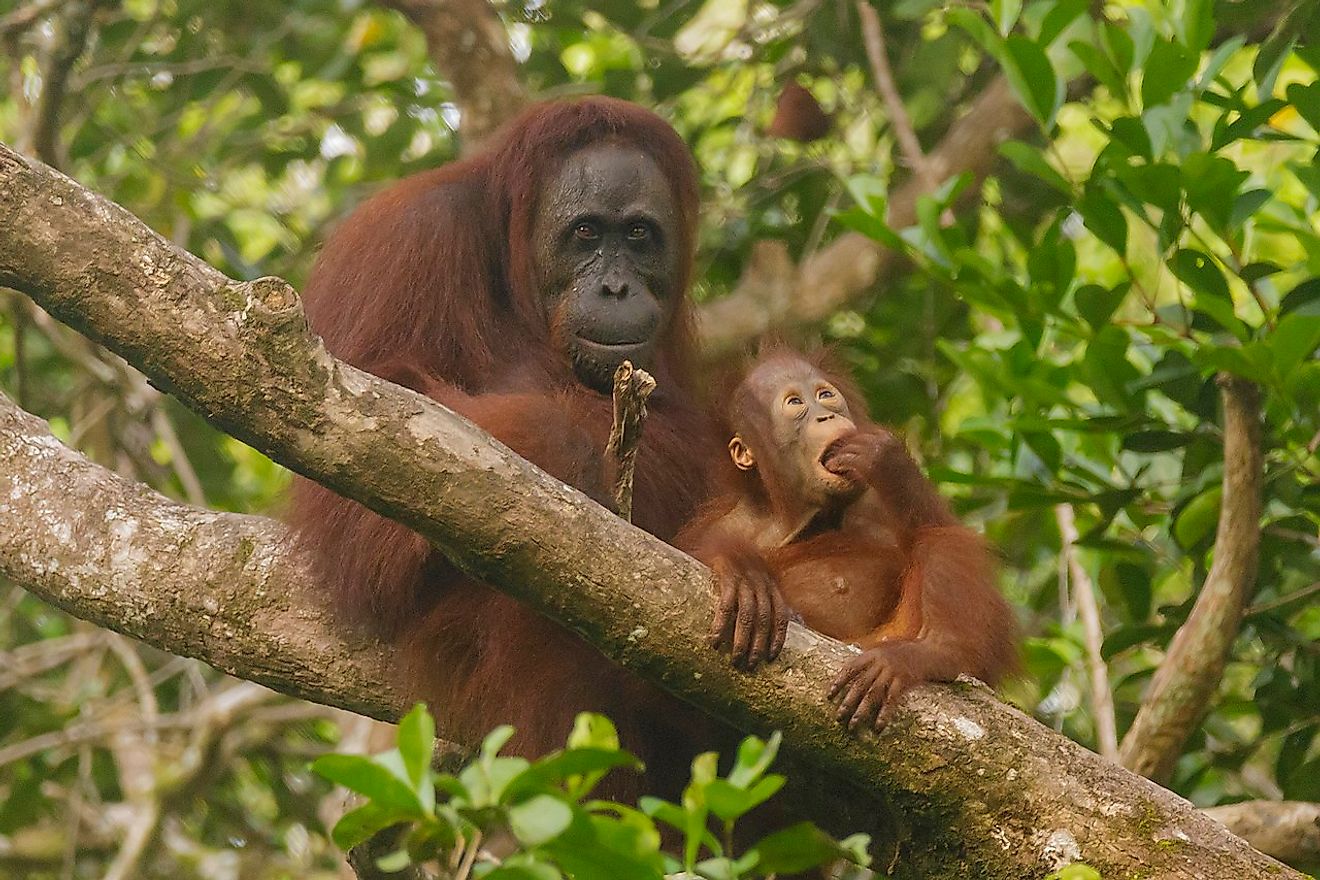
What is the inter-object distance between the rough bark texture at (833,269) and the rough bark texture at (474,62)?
1075mm

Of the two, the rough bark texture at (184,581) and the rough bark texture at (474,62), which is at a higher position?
the rough bark texture at (474,62)

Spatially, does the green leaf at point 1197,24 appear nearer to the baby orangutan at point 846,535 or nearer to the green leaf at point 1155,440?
the green leaf at point 1155,440

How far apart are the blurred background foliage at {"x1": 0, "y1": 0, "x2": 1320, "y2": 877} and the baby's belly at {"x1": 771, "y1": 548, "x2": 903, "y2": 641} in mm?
382

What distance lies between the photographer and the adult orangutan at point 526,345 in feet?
11.0

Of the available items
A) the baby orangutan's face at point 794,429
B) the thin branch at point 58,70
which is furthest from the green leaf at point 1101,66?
the thin branch at point 58,70

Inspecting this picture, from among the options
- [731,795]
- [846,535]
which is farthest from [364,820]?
[846,535]

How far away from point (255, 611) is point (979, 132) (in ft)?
11.5

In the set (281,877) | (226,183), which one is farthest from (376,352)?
(226,183)

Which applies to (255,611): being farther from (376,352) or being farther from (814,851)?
(814,851)

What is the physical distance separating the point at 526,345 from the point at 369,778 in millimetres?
2382

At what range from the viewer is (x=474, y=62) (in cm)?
570

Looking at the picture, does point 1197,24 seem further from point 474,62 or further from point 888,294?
point 474,62

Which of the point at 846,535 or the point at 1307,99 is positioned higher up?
the point at 1307,99

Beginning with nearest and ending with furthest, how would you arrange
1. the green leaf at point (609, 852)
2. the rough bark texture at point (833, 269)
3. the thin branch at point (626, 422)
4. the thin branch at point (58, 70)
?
the green leaf at point (609, 852)
the thin branch at point (626, 422)
the thin branch at point (58, 70)
the rough bark texture at point (833, 269)
